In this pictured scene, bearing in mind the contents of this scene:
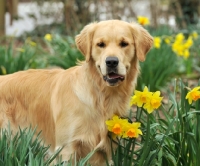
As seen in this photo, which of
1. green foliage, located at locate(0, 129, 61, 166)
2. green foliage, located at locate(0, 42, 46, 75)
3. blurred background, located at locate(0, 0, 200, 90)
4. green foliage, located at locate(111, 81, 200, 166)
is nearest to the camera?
green foliage, located at locate(0, 129, 61, 166)

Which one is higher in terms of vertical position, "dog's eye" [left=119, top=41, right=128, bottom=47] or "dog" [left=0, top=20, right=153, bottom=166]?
"dog's eye" [left=119, top=41, right=128, bottom=47]

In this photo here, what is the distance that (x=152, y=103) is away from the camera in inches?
128

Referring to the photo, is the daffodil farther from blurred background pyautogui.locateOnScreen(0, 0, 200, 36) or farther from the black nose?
blurred background pyautogui.locateOnScreen(0, 0, 200, 36)

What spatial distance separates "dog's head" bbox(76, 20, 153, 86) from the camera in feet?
11.8

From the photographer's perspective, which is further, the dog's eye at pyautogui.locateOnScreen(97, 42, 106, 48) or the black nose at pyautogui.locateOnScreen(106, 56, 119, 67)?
the dog's eye at pyautogui.locateOnScreen(97, 42, 106, 48)

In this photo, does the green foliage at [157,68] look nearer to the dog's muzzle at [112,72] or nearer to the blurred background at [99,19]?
the blurred background at [99,19]

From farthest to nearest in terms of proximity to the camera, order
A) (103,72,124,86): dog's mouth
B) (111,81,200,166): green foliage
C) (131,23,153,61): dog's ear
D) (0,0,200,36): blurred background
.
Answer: (0,0,200,36): blurred background < (131,23,153,61): dog's ear < (103,72,124,86): dog's mouth < (111,81,200,166): green foliage

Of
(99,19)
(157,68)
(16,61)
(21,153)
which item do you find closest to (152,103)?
(21,153)

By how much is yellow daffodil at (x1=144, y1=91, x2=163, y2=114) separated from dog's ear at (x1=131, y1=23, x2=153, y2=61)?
619 millimetres

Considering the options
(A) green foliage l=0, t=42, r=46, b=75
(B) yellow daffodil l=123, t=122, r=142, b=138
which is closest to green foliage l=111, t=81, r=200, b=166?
(B) yellow daffodil l=123, t=122, r=142, b=138

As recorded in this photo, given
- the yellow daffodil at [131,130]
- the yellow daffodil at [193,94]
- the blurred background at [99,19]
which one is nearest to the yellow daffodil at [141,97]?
the yellow daffodil at [131,130]

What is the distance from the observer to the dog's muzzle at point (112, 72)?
11.6ft

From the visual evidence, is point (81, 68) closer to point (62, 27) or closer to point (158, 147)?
point (158, 147)

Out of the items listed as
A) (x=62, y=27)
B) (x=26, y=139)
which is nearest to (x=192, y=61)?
(x=62, y=27)
